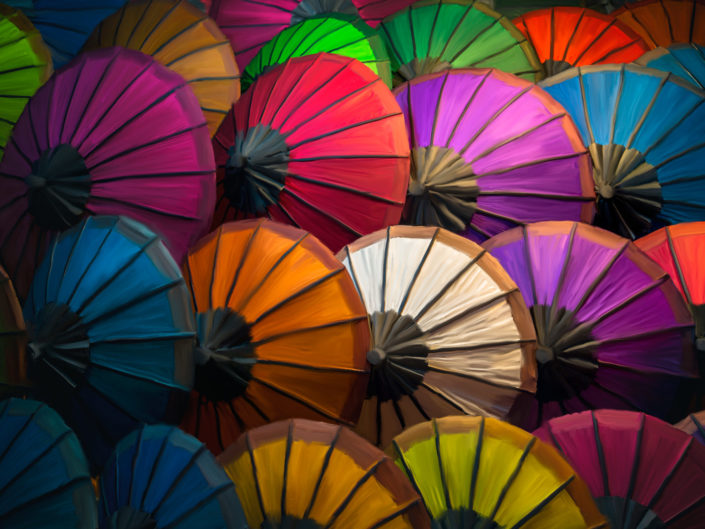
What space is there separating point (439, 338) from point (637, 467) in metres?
1.45

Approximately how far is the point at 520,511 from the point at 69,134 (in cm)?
400

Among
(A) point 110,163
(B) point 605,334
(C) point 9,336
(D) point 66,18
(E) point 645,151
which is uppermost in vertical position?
(D) point 66,18

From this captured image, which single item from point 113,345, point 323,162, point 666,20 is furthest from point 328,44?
point 666,20

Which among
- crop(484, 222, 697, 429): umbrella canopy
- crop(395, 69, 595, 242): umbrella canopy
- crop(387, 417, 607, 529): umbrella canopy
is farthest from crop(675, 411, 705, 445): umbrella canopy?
crop(395, 69, 595, 242): umbrella canopy

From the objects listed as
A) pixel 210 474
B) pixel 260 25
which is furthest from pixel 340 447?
pixel 260 25

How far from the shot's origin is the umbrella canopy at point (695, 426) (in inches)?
215

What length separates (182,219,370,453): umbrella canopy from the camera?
18.0 ft

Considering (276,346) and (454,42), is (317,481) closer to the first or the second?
(276,346)

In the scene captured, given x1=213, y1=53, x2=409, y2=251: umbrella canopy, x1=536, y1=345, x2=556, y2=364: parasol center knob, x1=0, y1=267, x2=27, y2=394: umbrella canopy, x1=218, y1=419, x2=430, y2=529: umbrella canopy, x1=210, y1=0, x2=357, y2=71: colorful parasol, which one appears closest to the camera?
x1=218, y1=419, x2=430, y2=529: umbrella canopy

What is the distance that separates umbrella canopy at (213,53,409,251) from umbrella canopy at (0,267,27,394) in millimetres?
2040

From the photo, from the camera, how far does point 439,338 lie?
5.74 metres

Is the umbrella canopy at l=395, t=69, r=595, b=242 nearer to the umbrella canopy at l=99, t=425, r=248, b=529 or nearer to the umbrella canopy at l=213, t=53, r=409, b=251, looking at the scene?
the umbrella canopy at l=213, t=53, r=409, b=251

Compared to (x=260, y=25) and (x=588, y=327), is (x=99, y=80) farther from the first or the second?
(x=588, y=327)

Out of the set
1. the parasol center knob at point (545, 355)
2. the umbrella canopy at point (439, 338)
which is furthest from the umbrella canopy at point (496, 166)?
the parasol center knob at point (545, 355)
